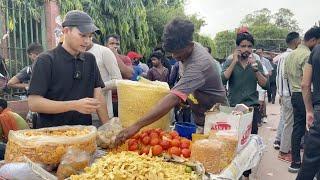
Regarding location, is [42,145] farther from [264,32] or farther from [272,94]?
[264,32]

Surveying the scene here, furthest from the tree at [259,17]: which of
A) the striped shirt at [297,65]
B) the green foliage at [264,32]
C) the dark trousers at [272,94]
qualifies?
the striped shirt at [297,65]

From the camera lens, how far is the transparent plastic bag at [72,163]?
215 cm

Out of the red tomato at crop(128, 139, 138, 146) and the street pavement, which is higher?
the red tomato at crop(128, 139, 138, 146)

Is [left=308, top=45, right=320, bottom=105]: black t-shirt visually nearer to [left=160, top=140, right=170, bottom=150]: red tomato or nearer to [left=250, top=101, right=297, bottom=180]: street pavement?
[left=250, top=101, right=297, bottom=180]: street pavement

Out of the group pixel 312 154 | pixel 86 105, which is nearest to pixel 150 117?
pixel 86 105

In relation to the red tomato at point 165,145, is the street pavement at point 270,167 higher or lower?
lower

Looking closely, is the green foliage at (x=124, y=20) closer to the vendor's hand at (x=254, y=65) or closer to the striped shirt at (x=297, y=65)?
the striped shirt at (x=297, y=65)

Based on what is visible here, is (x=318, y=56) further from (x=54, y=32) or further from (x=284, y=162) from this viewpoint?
(x=54, y=32)

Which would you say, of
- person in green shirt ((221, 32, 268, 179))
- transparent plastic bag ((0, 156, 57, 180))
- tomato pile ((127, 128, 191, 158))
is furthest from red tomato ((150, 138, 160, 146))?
person in green shirt ((221, 32, 268, 179))

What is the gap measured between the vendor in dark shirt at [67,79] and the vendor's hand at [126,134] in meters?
0.24

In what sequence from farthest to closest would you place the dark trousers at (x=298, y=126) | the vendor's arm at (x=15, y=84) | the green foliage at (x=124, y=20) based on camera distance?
the green foliage at (x=124, y=20) → the vendor's arm at (x=15, y=84) → the dark trousers at (x=298, y=126)

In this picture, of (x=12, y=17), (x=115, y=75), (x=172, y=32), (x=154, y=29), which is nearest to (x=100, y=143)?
(x=172, y=32)

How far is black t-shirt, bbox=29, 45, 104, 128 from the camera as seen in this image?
8.59ft

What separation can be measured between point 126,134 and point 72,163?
1.87 ft
